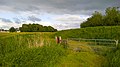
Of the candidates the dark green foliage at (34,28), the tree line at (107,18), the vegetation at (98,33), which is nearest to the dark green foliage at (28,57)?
the vegetation at (98,33)

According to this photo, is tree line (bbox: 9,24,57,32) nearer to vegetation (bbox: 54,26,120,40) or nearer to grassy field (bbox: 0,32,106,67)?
vegetation (bbox: 54,26,120,40)

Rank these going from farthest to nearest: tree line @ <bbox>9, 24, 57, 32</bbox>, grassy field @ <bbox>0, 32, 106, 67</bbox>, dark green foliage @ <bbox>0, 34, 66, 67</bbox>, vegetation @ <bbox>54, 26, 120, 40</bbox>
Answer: tree line @ <bbox>9, 24, 57, 32</bbox>, vegetation @ <bbox>54, 26, 120, 40</bbox>, grassy field @ <bbox>0, 32, 106, 67</bbox>, dark green foliage @ <bbox>0, 34, 66, 67</bbox>

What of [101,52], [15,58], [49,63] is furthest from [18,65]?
[101,52]

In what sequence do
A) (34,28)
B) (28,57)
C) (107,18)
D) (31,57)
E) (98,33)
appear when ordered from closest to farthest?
(28,57) → (31,57) → (98,33) → (107,18) → (34,28)

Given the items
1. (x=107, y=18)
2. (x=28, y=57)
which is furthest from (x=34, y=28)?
(x=28, y=57)

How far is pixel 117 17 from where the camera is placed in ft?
262

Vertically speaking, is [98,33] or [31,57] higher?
[98,33]

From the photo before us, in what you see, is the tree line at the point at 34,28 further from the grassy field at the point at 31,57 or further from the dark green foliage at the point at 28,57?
the dark green foliage at the point at 28,57

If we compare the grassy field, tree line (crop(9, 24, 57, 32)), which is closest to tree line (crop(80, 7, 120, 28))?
tree line (crop(9, 24, 57, 32))

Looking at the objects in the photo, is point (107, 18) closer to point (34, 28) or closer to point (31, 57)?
point (34, 28)

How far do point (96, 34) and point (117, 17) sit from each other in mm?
31535

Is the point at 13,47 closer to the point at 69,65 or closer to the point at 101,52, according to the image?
the point at 69,65

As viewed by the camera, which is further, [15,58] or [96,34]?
[96,34]

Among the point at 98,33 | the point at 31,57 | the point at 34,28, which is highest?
the point at 34,28
